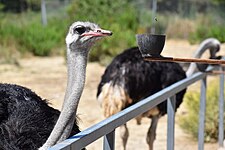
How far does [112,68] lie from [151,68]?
1.08 feet

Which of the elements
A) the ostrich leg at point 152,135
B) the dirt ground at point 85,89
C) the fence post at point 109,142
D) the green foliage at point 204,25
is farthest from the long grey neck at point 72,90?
the green foliage at point 204,25

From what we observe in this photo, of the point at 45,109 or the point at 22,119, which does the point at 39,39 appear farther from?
the point at 22,119

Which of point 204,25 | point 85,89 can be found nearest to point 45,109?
point 85,89

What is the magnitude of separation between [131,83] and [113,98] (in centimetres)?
21

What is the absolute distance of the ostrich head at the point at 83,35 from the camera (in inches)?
79.2

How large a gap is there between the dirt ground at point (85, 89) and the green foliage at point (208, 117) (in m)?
0.11

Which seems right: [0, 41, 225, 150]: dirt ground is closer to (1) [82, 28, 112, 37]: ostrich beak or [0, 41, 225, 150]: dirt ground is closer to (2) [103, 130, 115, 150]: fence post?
(2) [103, 130, 115, 150]: fence post

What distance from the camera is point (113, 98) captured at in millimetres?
4445

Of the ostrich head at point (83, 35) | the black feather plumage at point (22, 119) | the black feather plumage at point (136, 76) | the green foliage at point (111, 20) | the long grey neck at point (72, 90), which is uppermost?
the ostrich head at point (83, 35)

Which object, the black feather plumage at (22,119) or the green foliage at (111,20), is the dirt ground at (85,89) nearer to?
the black feather plumage at (22,119)

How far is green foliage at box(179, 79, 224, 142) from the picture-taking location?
5.47 m

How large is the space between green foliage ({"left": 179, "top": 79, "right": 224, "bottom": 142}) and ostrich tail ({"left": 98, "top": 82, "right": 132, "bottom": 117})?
124 cm

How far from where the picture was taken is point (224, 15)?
1786 centimetres

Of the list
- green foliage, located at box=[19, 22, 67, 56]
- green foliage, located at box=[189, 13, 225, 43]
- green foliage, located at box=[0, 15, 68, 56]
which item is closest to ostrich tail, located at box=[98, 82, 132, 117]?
green foliage, located at box=[0, 15, 68, 56]
